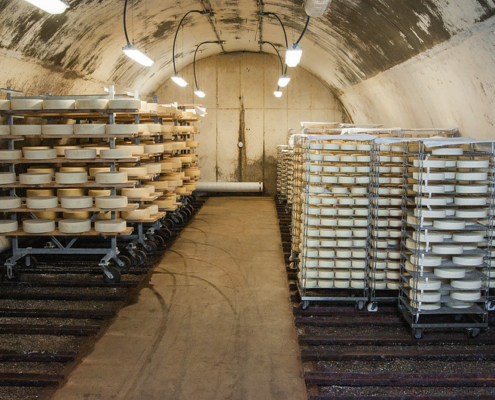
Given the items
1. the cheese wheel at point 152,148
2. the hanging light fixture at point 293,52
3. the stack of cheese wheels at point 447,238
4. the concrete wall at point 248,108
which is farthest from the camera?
the concrete wall at point 248,108

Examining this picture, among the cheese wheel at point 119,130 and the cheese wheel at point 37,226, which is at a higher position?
the cheese wheel at point 119,130

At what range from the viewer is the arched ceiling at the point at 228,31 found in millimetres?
7961

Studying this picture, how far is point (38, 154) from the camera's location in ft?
28.2

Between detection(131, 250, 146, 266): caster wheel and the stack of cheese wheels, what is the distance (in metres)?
4.88

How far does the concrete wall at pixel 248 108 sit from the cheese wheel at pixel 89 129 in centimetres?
1158

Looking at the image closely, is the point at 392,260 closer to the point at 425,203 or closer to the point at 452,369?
the point at 425,203

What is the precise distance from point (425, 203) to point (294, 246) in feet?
10.7

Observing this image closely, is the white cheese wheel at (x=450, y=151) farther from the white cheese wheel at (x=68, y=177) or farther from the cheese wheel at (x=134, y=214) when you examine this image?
the white cheese wheel at (x=68, y=177)

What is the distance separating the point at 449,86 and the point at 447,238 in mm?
3537

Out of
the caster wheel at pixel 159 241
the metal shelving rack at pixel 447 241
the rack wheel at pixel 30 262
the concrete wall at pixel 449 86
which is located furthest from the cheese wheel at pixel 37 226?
the concrete wall at pixel 449 86

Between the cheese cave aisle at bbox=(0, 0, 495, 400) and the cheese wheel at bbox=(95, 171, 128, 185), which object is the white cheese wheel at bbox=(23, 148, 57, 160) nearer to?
the cheese cave aisle at bbox=(0, 0, 495, 400)

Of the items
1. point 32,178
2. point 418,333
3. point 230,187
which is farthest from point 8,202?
point 230,187

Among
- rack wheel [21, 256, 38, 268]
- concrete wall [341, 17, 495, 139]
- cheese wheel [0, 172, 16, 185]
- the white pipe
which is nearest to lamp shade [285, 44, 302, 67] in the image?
concrete wall [341, 17, 495, 139]

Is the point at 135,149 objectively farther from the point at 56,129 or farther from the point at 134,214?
the point at 56,129
